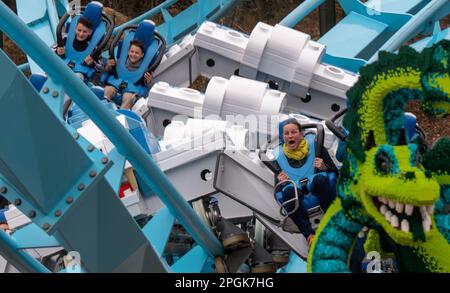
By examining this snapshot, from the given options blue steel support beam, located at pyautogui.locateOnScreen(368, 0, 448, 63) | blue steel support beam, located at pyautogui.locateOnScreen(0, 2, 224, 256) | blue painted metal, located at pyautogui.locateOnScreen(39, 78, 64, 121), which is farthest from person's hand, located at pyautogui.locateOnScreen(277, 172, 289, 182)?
blue steel support beam, located at pyautogui.locateOnScreen(368, 0, 448, 63)

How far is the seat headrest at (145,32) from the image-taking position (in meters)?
6.62

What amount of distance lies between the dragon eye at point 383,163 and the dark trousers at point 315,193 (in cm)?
94

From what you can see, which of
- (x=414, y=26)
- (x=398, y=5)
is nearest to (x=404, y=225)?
(x=414, y=26)

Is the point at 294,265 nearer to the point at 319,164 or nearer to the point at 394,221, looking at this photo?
the point at 319,164

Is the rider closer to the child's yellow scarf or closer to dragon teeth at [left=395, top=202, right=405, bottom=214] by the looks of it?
the child's yellow scarf

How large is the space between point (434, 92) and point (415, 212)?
34 centimetres

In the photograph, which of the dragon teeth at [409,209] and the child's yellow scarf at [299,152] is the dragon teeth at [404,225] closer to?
the dragon teeth at [409,209]

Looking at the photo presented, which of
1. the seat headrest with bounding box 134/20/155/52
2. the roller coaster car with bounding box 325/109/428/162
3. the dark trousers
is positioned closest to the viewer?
the roller coaster car with bounding box 325/109/428/162

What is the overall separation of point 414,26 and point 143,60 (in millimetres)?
1402

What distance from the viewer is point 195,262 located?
4.52 metres

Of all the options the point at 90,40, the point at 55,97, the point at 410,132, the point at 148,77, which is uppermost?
the point at 55,97

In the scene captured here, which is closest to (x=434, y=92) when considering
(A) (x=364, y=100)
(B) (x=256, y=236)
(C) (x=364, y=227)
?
(A) (x=364, y=100)

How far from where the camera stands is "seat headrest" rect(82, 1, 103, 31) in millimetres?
6730
